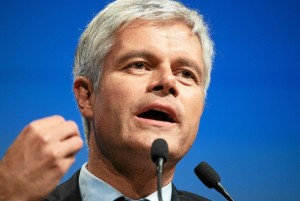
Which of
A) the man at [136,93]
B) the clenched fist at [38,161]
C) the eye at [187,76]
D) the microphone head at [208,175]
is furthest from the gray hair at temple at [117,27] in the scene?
the clenched fist at [38,161]

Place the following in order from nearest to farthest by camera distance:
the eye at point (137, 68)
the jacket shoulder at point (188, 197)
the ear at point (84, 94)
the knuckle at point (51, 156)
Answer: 1. the knuckle at point (51, 156)
2. the eye at point (137, 68)
3. the ear at point (84, 94)
4. the jacket shoulder at point (188, 197)

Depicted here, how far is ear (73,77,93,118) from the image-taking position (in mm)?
1783

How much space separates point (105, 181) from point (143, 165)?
0.16 m

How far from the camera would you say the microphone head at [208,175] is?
1574mm

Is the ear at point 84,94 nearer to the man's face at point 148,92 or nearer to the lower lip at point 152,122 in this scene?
the man's face at point 148,92

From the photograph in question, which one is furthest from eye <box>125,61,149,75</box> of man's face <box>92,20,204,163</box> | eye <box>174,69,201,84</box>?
eye <box>174,69,201,84</box>

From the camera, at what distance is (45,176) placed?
1.16 metres

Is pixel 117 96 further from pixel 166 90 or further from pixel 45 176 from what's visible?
pixel 45 176

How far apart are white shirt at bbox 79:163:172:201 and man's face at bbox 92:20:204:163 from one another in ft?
0.34

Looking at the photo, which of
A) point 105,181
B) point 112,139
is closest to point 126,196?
point 105,181

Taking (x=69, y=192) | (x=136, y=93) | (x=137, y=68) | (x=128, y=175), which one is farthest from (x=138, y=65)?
(x=69, y=192)

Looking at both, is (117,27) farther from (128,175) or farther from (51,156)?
(51,156)

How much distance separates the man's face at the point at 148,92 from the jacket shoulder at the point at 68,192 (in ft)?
0.54

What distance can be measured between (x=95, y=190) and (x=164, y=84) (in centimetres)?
45
